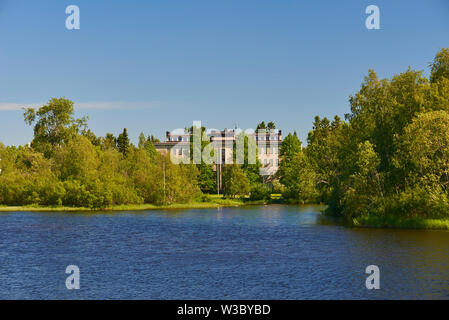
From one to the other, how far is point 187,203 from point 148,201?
831 centimetres

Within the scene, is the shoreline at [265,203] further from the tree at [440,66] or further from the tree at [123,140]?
the tree at [123,140]

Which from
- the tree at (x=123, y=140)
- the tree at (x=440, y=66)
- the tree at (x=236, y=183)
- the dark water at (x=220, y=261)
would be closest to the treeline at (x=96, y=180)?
the tree at (x=236, y=183)

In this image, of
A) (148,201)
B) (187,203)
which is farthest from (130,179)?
(187,203)

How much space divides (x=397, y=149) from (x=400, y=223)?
915 cm

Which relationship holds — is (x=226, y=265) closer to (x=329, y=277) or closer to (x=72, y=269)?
(x=329, y=277)

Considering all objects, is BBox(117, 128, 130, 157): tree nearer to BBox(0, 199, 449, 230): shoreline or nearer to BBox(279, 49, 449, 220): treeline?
BBox(0, 199, 449, 230): shoreline

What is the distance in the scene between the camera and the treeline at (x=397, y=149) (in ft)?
183

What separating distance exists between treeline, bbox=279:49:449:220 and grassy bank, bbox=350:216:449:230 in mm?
748

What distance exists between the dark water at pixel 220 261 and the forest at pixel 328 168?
6.24 metres

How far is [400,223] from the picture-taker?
59469 millimetres

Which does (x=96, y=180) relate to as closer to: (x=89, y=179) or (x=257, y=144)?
(x=89, y=179)

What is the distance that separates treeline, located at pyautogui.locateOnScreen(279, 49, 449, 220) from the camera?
55.9m

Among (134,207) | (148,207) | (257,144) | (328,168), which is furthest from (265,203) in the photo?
(257,144)

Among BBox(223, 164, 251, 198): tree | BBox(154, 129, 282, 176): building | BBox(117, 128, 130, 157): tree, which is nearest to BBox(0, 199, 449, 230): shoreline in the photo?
BBox(223, 164, 251, 198): tree
